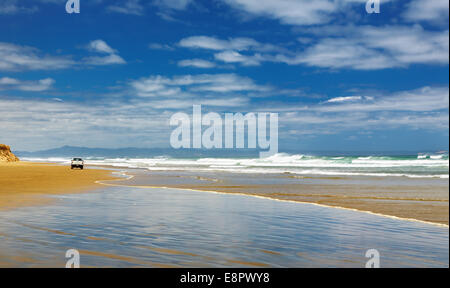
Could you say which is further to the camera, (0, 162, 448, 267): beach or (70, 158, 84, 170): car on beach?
(70, 158, 84, 170): car on beach

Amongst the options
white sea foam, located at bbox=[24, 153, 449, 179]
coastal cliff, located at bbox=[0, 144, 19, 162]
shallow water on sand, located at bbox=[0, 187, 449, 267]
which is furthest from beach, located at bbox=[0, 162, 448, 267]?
coastal cliff, located at bbox=[0, 144, 19, 162]

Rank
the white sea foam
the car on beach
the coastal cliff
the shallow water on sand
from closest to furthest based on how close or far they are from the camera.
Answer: the shallow water on sand, the white sea foam, the car on beach, the coastal cliff

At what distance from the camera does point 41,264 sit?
6793 mm

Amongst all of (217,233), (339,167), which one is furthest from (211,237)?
(339,167)

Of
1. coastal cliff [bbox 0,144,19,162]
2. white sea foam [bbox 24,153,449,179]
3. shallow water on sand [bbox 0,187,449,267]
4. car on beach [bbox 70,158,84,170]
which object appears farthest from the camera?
coastal cliff [bbox 0,144,19,162]

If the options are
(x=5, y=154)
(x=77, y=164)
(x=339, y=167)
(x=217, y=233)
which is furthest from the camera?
(x=5, y=154)

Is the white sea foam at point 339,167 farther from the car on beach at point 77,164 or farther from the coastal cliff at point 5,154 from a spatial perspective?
the coastal cliff at point 5,154

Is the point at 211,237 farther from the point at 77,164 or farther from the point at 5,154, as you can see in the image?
the point at 5,154

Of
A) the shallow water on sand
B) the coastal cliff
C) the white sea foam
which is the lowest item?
the shallow water on sand

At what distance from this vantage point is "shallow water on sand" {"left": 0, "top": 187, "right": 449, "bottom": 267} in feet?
24.1

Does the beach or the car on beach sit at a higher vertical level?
the car on beach

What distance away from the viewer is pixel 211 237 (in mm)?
9414

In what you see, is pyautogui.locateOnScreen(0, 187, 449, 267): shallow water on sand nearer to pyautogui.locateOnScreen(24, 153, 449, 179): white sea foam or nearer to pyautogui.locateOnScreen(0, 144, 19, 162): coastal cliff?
pyautogui.locateOnScreen(24, 153, 449, 179): white sea foam
